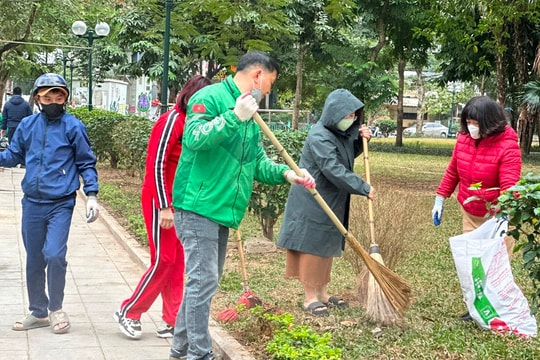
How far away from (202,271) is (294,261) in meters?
2.07

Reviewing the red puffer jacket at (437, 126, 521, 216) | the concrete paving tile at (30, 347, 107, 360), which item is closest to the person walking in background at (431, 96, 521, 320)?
the red puffer jacket at (437, 126, 521, 216)

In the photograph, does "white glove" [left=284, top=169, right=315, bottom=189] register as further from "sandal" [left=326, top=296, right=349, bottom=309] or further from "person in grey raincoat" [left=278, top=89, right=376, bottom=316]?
"sandal" [left=326, top=296, right=349, bottom=309]

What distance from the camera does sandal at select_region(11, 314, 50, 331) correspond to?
6.32 metres

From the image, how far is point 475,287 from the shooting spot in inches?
245

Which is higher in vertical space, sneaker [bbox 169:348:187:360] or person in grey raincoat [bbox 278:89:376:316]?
person in grey raincoat [bbox 278:89:376:316]

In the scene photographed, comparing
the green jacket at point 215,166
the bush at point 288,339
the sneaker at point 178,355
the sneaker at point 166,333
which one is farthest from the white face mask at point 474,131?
the sneaker at point 178,355

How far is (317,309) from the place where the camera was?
22.1 feet

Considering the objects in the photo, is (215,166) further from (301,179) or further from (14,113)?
(14,113)

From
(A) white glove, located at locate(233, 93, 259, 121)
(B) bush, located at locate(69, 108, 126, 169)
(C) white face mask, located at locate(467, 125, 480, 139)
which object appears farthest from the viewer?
(B) bush, located at locate(69, 108, 126, 169)

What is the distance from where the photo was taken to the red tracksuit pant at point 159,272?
19.6ft

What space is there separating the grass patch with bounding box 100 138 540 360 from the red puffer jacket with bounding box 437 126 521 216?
92cm

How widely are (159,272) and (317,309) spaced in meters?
1.34

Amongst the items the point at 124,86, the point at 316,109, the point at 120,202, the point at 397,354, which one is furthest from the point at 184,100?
the point at 124,86

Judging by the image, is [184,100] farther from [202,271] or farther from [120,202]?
[120,202]
